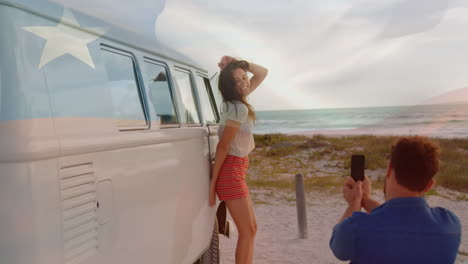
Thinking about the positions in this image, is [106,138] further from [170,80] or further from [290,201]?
[290,201]

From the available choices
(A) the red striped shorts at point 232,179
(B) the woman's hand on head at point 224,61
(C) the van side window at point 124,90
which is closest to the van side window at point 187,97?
(B) the woman's hand on head at point 224,61

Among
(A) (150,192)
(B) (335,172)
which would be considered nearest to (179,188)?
(A) (150,192)

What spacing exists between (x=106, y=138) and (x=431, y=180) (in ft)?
4.80

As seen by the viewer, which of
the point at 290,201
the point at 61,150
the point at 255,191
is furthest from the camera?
the point at 255,191

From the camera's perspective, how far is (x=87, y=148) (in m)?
2.26

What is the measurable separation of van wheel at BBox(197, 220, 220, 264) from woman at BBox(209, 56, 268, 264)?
708 mm

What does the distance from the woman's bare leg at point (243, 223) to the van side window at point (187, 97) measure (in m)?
0.81

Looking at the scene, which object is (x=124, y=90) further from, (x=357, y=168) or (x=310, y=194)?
(x=310, y=194)

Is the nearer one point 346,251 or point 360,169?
point 346,251

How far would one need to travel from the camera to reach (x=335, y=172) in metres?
21.8

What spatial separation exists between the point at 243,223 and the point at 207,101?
1666 millimetres

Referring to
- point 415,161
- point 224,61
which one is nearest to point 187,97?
point 224,61

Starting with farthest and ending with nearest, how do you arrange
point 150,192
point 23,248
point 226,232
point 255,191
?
point 255,191 < point 226,232 < point 150,192 < point 23,248

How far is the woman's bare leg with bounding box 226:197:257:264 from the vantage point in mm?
3980
